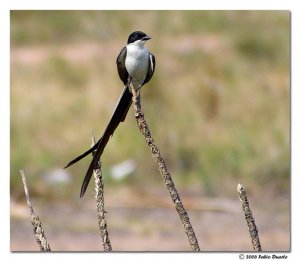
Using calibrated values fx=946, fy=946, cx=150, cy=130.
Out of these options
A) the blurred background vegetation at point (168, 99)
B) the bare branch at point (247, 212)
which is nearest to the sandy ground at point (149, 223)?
the blurred background vegetation at point (168, 99)

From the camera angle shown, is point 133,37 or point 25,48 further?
point 25,48

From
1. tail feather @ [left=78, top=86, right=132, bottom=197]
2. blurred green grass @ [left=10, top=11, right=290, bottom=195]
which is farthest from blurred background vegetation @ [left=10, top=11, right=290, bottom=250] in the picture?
tail feather @ [left=78, top=86, right=132, bottom=197]

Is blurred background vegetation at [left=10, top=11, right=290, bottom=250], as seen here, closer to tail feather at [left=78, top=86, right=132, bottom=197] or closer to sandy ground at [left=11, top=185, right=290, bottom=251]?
sandy ground at [left=11, top=185, right=290, bottom=251]

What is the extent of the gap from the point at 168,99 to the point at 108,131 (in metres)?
3.65

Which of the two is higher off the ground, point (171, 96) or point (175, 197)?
point (171, 96)

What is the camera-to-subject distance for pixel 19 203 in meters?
5.13

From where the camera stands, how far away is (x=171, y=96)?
6.14 m

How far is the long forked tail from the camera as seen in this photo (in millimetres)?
2379

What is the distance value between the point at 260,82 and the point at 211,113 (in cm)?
37

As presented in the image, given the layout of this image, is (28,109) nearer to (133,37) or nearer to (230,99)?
(230,99)

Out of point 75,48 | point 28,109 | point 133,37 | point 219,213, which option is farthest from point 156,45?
point 133,37

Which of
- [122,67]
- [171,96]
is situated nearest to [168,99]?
[171,96]

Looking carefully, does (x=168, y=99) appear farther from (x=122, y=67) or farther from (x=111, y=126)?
(x=111, y=126)

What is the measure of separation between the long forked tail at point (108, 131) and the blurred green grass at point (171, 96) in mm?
2393
